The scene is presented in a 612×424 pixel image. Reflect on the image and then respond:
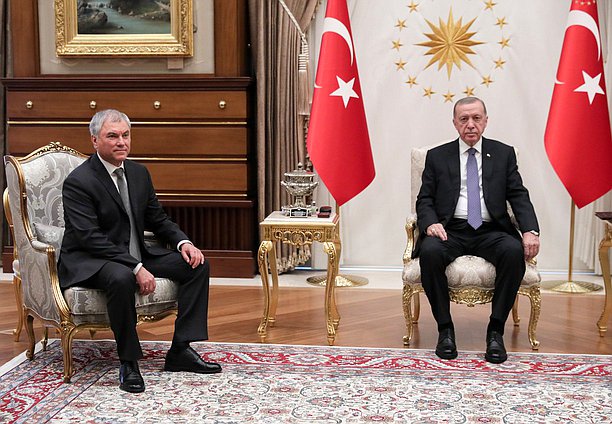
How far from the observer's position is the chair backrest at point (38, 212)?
4355 millimetres

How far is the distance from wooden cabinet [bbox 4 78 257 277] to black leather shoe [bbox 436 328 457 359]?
242 centimetres

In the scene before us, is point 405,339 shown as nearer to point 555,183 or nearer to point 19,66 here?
point 555,183

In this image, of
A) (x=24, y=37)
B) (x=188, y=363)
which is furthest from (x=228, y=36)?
(x=188, y=363)

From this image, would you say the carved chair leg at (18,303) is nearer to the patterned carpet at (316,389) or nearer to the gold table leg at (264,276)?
the patterned carpet at (316,389)

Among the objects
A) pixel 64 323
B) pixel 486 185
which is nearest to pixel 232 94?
pixel 486 185

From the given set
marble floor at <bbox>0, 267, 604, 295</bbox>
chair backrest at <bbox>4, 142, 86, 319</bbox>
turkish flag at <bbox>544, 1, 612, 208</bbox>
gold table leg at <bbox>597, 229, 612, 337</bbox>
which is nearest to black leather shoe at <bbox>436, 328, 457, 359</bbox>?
gold table leg at <bbox>597, 229, 612, 337</bbox>

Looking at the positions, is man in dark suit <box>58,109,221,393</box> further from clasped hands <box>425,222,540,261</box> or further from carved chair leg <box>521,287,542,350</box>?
carved chair leg <box>521,287,542,350</box>

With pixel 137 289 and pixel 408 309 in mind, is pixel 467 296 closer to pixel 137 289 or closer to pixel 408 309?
pixel 408 309

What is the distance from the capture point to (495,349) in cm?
460

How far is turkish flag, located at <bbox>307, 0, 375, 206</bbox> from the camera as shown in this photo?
6.43 metres

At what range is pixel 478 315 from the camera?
5648 millimetres

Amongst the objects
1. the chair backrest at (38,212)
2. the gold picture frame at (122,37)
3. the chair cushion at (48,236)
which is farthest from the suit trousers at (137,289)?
the gold picture frame at (122,37)

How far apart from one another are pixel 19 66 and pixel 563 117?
13.9ft

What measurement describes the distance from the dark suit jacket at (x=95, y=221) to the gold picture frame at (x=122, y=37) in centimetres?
236
